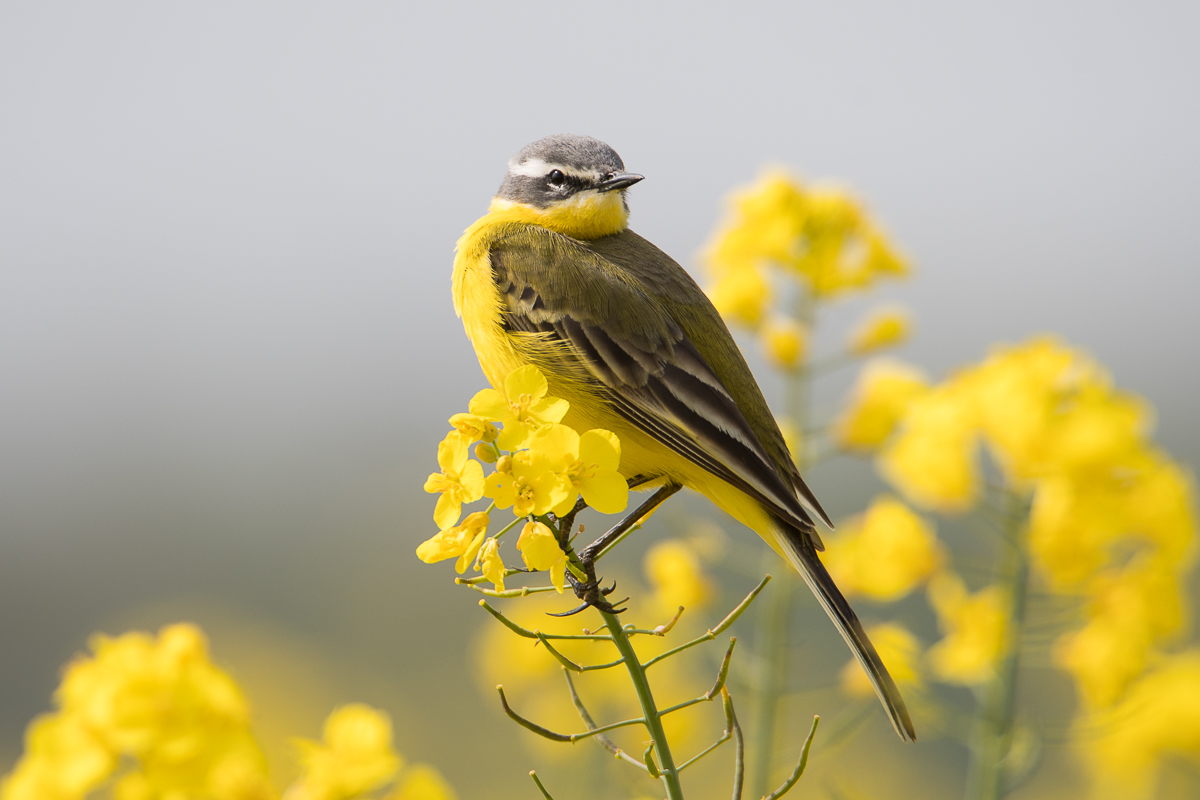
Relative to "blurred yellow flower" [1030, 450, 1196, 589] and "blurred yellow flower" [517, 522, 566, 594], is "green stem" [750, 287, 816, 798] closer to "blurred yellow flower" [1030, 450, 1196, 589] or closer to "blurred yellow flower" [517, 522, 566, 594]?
"blurred yellow flower" [1030, 450, 1196, 589]

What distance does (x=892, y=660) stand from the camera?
3.64 meters

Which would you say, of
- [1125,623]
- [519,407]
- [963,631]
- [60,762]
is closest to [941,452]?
[963,631]

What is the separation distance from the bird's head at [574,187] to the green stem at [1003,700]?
6.17 ft

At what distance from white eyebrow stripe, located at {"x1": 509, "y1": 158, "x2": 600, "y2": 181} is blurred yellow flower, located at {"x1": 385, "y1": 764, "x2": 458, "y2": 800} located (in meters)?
2.39

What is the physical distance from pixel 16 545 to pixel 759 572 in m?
61.3

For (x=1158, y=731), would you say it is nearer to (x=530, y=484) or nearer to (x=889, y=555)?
(x=889, y=555)

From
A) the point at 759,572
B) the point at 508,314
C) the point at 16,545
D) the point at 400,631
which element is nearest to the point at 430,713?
the point at 400,631

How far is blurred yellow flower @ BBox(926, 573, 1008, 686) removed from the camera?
381cm

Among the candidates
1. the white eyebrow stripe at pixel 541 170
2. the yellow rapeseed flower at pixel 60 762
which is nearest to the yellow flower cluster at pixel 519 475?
the yellow rapeseed flower at pixel 60 762

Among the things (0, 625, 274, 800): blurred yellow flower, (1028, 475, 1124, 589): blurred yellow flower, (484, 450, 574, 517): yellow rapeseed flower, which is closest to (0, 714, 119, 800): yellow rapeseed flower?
(0, 625, 274, 800): blurred yellow flower

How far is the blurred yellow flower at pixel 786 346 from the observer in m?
4.45

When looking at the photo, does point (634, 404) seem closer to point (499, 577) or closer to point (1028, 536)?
point (499, 577)

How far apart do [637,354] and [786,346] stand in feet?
5.15

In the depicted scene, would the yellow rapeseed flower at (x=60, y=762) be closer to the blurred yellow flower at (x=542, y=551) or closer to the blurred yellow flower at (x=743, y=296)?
the blurred yellow flower at (x=542, y=551)
